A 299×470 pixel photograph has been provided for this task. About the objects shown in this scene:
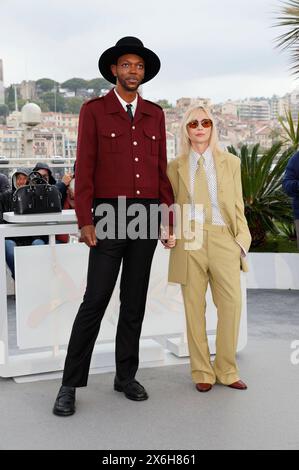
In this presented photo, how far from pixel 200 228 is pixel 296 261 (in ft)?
10.7

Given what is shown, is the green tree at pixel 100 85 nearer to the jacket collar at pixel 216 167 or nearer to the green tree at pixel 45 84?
the jacket collar at pixel 216 167

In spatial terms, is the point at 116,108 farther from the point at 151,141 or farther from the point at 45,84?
the point at 45,84

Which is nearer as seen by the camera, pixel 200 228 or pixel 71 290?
pixel 200 228

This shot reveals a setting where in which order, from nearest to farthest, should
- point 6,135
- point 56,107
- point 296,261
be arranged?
point 296,261, point 6,135, point 56,107

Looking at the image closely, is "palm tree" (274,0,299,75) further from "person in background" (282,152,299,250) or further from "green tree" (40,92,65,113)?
"green tree" (40,92,65,113)

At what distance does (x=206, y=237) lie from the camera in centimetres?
342

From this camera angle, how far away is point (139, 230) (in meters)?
3.23

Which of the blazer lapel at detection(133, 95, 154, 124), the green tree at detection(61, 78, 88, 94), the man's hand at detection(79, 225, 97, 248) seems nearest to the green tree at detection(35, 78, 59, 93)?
the green tree at detection(61, 78, 88, 94)

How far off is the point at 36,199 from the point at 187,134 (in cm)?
89

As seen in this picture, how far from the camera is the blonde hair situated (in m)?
3.41

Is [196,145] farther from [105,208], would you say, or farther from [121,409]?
[121,409]

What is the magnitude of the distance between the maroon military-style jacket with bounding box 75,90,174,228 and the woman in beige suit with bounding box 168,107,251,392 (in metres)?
0.28

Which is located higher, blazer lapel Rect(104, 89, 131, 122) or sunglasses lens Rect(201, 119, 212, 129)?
blazer lapel Rect(104, 89, 131, 122)
